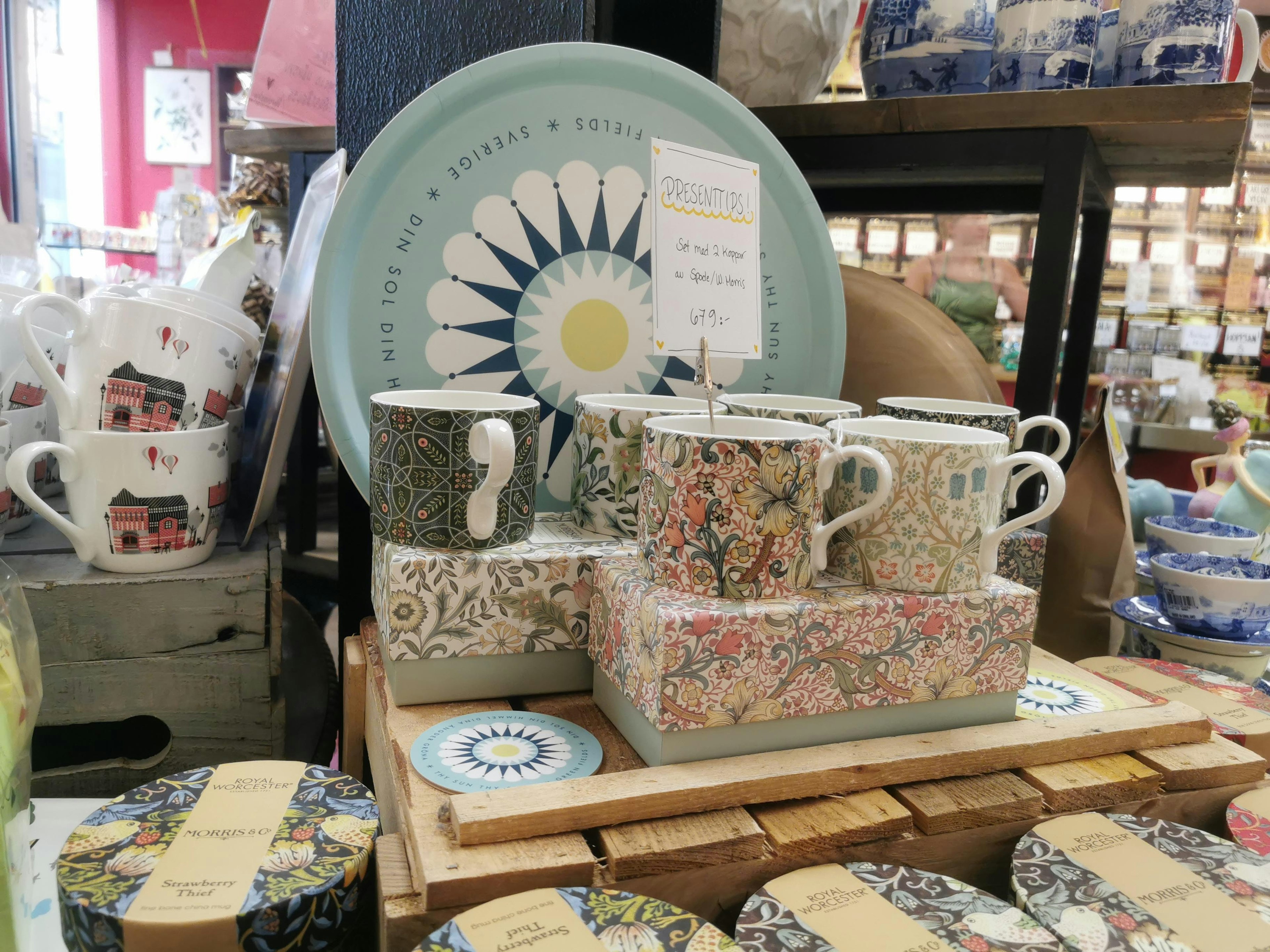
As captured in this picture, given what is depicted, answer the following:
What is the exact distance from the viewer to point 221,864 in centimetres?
59

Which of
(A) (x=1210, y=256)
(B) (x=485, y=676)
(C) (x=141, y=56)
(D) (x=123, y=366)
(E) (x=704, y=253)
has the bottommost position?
(B) (x=485, y=676)

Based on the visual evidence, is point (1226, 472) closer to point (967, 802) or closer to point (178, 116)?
point (967, 802)

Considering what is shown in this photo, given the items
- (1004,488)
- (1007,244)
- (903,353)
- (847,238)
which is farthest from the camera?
(847,238)

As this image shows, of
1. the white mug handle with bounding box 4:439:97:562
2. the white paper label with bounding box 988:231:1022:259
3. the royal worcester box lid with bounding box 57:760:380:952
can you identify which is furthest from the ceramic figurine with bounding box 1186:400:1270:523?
the white paper label with bounding box 988:231:1022:259

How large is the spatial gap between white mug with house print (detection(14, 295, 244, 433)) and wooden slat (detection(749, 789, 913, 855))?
0.69m

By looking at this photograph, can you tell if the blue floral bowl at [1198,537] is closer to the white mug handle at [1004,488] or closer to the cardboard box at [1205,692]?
the cardboard box at [1205,692]

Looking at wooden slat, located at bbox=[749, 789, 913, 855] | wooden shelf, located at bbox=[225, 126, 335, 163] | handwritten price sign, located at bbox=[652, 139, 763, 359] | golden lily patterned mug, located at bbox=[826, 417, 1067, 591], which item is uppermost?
wooden shelf, located at bbox=[225, 126, 335, 163]

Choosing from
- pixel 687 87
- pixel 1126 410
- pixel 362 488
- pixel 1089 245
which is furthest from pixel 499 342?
pixel 1126 410

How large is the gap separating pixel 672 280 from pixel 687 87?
31cm

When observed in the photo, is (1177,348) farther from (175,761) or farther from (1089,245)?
(175,761)

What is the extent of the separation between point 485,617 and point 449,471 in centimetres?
13

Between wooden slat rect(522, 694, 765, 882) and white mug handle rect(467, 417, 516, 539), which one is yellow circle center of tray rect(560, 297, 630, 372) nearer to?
white mug handle rect(467, 417, 516, 539)

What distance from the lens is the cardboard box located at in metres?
0.89

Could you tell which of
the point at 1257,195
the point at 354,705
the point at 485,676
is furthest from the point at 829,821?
the point at 1257,195
